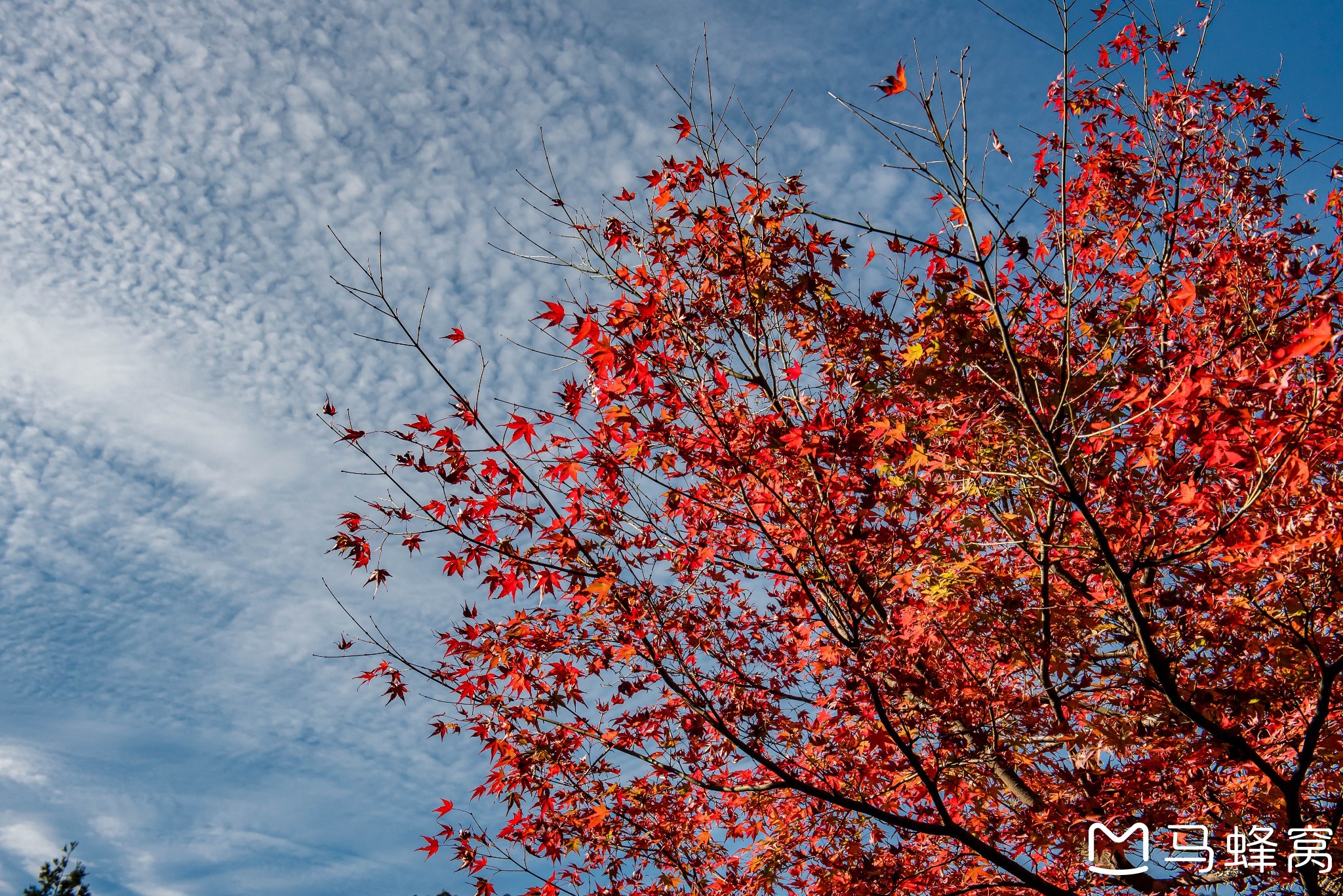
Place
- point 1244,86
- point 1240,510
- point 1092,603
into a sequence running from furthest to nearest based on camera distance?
point 1244,86
point 1092,603
point 1240,510

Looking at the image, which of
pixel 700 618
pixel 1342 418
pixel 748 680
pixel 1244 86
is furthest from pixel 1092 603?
pixel 1244 86

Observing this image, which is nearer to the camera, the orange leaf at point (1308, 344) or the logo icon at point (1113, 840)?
the orange leaf at point (1308, 344)

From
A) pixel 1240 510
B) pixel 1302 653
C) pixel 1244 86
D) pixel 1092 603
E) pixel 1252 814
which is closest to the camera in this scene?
pixel 1240 510

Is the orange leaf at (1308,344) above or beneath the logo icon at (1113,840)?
above

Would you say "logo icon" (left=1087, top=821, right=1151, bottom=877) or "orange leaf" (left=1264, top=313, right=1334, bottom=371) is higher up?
"orange leaf" (left=1264, top=313, right=1334, bottom=371)

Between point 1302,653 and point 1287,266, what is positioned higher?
point 1287,266

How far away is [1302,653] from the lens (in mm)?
5074

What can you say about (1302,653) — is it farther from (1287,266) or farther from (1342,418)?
(1287,266)

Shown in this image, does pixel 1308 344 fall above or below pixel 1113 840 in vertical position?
above

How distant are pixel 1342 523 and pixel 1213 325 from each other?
251cm

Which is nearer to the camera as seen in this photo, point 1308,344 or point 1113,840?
point 1308,344

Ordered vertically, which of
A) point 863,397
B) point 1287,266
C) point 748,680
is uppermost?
point 1287,266

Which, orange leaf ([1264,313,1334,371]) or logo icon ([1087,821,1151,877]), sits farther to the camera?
logo icon ([1087,821,1151,877])

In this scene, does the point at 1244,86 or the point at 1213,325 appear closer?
the point at 1213,325
